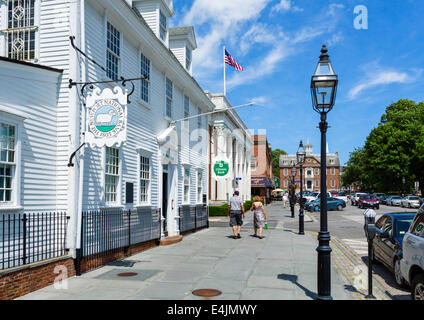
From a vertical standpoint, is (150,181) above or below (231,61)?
below

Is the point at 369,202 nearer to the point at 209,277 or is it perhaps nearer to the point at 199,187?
the point at 199,187

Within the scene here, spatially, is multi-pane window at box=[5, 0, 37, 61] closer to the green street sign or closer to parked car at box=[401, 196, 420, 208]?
the green street sign

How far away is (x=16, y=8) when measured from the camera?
9125 mm

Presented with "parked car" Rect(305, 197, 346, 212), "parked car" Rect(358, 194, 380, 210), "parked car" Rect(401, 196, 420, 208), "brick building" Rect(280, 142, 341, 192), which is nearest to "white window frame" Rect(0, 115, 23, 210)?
"parked car" Rect(305, 197, 346, 212)

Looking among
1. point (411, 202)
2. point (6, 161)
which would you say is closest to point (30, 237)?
point (6, 161)

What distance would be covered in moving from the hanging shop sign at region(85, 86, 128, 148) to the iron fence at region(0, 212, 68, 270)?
184 centimetres

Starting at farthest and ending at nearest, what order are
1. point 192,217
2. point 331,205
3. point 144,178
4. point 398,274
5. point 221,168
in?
point 331,205
point 221,168
point 192,217
point 144,178
point 398,274

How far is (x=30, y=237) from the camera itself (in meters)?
7.46

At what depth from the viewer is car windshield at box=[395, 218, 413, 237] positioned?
8.69 meters

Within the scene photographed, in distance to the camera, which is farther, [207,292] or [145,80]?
[145,80]

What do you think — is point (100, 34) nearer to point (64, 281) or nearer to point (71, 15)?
point (71, 15)

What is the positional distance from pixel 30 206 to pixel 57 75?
3022 millimetres

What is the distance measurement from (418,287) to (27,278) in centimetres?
659
